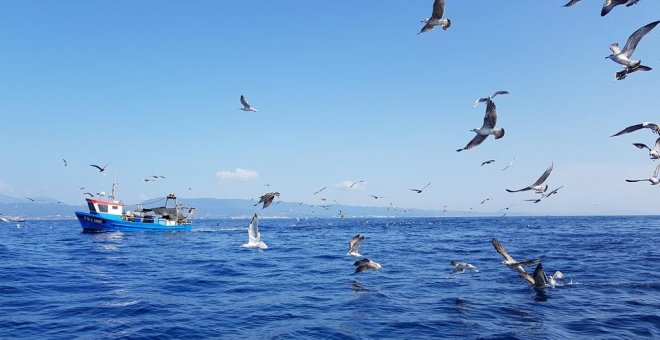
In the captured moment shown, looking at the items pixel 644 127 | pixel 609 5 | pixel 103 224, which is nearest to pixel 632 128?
pixel 644 127

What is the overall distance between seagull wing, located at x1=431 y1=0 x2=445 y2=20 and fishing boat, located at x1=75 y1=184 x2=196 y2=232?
55.9 m

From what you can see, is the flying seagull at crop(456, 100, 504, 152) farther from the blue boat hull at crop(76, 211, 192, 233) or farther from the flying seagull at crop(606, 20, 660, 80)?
the blue boat hull at crop(76, 211, 192, 233)

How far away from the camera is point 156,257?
2922 centimetres

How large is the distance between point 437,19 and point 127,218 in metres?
58.4

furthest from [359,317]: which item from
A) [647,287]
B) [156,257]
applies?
[156,257]

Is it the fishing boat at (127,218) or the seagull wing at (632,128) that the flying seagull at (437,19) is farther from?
the fishing boat at (127,218)

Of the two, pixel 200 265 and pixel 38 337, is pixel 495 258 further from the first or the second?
pixel 38 337

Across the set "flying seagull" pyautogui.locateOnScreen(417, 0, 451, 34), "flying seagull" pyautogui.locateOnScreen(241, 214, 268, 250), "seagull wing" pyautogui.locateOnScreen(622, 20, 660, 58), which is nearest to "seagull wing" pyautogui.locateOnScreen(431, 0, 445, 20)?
"flying seagull" pyautogui.locateOnScreen(417, 0, 451, 34)

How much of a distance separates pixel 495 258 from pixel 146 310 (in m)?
20.3

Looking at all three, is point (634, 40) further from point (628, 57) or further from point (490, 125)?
point (490, 125)

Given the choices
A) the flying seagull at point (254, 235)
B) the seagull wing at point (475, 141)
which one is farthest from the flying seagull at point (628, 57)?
the flying seagull at point (254, 235)

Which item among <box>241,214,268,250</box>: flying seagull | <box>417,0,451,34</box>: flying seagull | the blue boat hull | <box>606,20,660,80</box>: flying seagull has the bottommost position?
the blue boat hull

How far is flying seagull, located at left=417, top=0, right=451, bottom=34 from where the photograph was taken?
10.6 meters

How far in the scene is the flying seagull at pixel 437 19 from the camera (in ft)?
34.9
